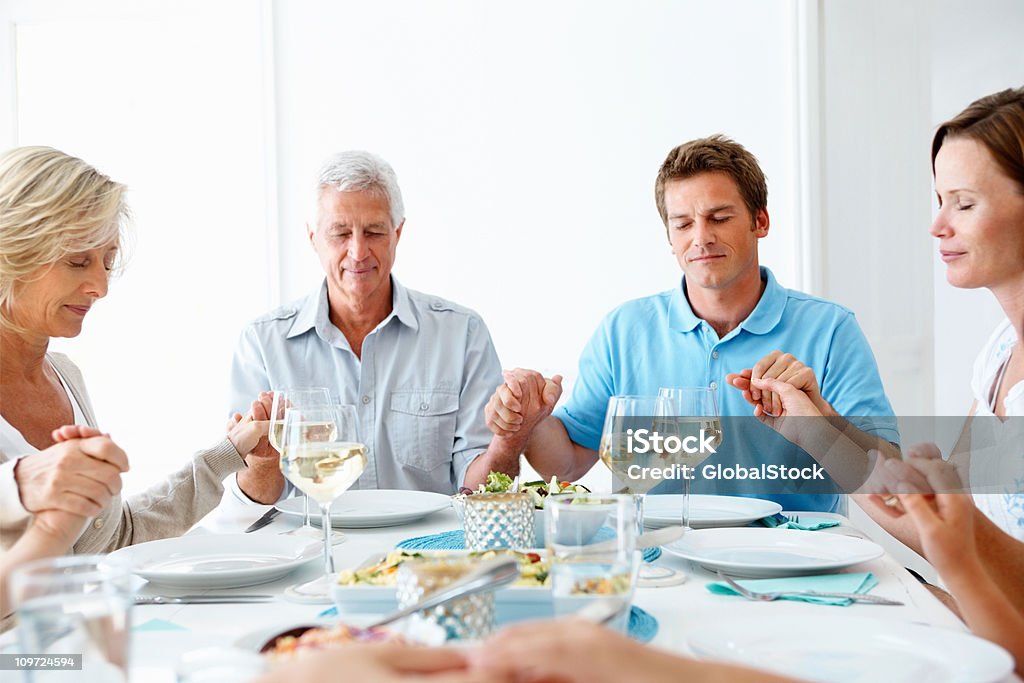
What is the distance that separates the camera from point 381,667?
23.3 inches

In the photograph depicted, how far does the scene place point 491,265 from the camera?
3742 mm

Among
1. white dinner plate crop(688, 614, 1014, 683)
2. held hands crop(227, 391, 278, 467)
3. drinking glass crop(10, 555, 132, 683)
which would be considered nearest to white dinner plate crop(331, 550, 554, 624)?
white dinner plate crop(688, 614, 1014, 683)

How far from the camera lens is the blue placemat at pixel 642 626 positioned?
0.96m

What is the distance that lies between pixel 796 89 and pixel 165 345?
2.70 metres

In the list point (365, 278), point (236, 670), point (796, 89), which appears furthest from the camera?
point (796, 89)

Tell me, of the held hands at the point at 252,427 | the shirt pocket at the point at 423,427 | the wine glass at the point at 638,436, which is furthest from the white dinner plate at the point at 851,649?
the shirt pocket at the point at 423,427

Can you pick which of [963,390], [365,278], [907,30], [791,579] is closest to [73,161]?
[365,278]

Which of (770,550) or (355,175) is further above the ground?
(355,175)

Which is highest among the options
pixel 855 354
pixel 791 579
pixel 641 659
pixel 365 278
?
pixel 365 278

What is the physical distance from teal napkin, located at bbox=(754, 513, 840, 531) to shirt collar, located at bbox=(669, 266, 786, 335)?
0.78 meters

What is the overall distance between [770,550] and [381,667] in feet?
2.86

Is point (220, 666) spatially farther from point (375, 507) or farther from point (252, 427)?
point (252, 427)

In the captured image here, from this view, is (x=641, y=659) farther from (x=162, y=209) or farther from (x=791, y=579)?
(x=162, y=209)

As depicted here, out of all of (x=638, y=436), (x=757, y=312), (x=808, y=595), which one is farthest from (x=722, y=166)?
(x=808, y=595)
